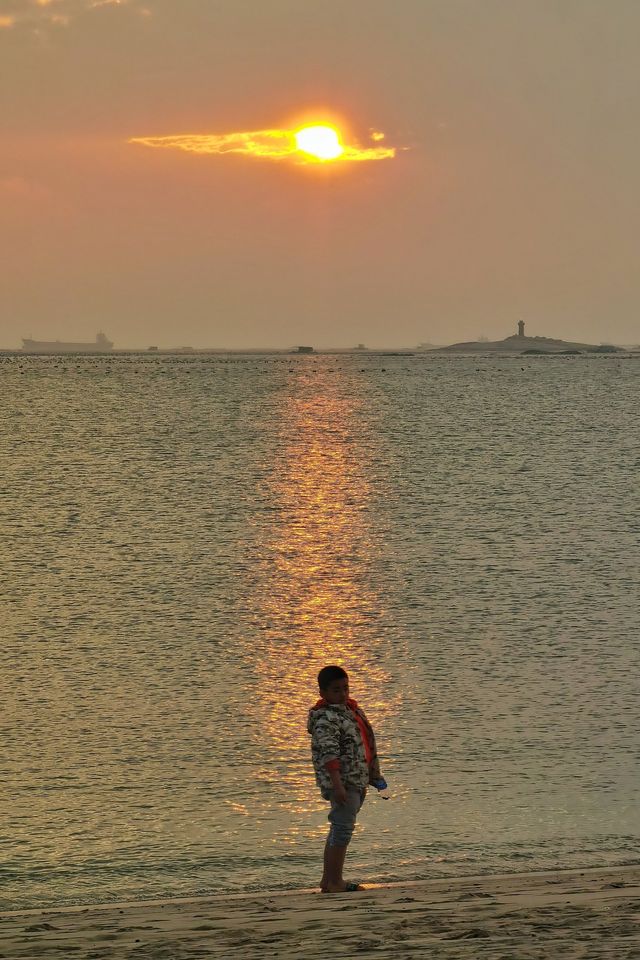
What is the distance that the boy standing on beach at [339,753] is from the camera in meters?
9.23

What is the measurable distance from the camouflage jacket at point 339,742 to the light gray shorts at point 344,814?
2.3 inches

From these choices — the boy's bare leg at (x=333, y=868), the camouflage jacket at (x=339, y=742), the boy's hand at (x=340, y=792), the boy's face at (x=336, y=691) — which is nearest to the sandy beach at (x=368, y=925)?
the boy's bare leg at (x=333, y=868)

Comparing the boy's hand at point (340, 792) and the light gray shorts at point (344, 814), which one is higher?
the boy's hand at point (340, 792)

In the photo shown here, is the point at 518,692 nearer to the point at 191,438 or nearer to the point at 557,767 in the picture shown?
the point at 557,767

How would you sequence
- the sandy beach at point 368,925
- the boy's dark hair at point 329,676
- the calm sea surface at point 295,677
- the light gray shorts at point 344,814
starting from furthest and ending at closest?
the calm sea surface at point 295,677, the light gray shorts at point 344,814, the boy's dark hair at point 329,676, the sandy beach at point 368,925

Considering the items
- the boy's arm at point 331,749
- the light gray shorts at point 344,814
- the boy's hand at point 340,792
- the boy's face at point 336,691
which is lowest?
the light gray shorts at point 344,814

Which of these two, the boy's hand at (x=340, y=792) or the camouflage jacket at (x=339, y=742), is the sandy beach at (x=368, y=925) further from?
the camouflage jacket at (x=339, y=742)

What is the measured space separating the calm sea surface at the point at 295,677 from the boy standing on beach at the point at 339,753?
5.89ft

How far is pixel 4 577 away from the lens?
95.4ft

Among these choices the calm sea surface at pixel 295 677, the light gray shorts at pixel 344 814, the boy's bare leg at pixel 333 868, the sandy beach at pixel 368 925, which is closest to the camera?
the sandy beach at pixel 368 925

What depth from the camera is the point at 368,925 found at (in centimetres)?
812

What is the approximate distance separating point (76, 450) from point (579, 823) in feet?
221

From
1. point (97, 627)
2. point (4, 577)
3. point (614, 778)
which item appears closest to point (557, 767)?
point (614, 778)

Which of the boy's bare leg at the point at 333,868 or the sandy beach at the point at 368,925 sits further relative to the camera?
the boy's bare leg at the point at 333,868
